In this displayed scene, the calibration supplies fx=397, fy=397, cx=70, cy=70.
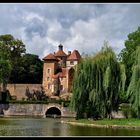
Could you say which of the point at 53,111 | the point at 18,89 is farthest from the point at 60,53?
the point at 53,111

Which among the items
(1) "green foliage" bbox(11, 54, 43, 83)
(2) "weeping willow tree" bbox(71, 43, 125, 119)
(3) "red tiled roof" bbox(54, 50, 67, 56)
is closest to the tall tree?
(1) "green foliage" bbox(11, 54, 43, 83)

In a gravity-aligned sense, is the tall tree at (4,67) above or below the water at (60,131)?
above

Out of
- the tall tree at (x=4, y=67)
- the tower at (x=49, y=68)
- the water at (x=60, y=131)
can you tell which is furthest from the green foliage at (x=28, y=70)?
the water at (x=60, y=131)

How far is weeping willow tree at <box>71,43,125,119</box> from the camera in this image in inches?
776

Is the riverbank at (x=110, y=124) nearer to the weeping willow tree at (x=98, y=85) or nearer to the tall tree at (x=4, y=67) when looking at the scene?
the weeping willow tree at (x=98, y=85)

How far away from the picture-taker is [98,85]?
20.0 metres

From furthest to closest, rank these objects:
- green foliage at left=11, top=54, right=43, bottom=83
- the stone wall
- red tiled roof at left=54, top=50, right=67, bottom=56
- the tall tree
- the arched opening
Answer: red tiled roof at left=54, top=50, right=67, bottom=56 → green foliage at left=11, top=54, right=43, bottom=83 → the stone wall → the tall tree → the arched opening

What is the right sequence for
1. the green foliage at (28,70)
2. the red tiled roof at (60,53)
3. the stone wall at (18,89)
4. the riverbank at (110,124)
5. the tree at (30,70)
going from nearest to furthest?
the riverbank at (110,124) < the stone wall at (18,89) < the green foliage at (28,70) < the tree at (30,70) < the red tiled roof at (60,53)

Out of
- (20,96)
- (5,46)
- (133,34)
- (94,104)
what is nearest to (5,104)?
(20,96)

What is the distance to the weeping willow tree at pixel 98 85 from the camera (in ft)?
Answer: 64.7

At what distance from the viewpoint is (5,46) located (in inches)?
1816

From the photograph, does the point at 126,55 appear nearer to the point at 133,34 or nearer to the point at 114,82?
the point at 133,34

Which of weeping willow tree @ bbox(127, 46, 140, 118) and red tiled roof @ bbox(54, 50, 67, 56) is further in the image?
red tiled roof @ bbox(54, 50, 67, 56)

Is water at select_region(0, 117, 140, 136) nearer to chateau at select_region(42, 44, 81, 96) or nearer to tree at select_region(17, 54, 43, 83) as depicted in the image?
chateau at select_region(42, 44, 81, 96)
